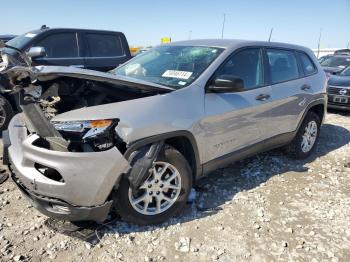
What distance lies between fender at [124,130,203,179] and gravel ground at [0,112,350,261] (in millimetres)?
470

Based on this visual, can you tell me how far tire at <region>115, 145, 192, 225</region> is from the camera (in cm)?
301

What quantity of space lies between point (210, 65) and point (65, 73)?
1.53 meters

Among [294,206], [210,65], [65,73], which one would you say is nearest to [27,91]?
[65,73]

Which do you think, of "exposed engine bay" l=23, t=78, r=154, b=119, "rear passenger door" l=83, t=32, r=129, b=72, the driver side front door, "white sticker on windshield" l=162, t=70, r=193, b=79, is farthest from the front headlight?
"rear passenger door" l=83, t=32, r=129, b=72

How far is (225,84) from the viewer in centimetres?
344

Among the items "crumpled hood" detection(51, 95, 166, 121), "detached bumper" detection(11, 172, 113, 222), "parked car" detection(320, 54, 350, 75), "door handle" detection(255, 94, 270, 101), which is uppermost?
"crumpled hood" detection(51, 95, 166, 121)

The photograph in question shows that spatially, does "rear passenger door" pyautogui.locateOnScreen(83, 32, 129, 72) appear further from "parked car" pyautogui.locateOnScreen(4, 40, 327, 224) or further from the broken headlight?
the broken headlight

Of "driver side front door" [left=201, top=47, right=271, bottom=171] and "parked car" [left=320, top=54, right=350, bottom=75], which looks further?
"parked car" [left=320, top=54, right=350, bottom=75]

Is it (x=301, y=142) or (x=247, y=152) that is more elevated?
(x=247, y=152)

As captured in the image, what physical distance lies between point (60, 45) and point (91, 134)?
4.79m

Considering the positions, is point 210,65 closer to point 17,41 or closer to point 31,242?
point 31,242

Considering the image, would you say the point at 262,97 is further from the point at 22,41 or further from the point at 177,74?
the point at 22,41

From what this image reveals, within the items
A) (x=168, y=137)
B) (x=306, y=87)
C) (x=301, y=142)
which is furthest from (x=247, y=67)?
(x=301, y=142)

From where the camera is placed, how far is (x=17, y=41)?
22.0ft
